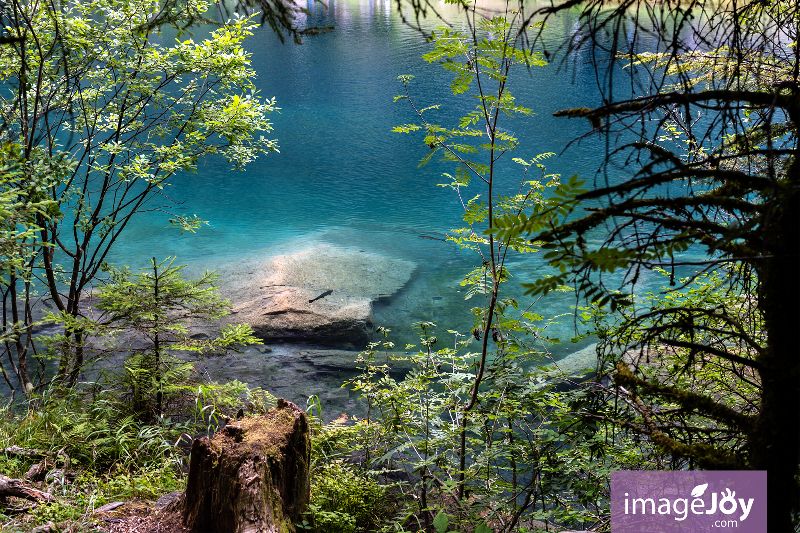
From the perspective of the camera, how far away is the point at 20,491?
3412 millimetres

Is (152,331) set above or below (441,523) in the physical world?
above

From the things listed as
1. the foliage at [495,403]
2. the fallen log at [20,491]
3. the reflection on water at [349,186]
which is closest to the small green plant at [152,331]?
the fallen log at [20,491]

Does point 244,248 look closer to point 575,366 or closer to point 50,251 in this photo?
point 50,251

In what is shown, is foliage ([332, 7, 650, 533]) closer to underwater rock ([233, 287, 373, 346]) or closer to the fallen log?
the fallen log

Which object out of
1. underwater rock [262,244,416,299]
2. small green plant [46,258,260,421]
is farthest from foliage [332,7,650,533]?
underwater rock [262,244,416,299]

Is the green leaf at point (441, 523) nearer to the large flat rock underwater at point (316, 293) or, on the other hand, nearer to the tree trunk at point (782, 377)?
the tree trunk at point (782, 377)

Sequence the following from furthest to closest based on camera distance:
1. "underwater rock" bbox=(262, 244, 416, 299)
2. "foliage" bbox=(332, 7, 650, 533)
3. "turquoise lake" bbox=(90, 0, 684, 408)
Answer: "underwater rock" bbox=(262, 244, 416, 299) < "turquoise lake" bbox=(90, 0, 684, 408) < "foliage" bbox=(332, 7, 650, 533)

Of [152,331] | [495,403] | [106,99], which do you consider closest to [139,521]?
[152,331]

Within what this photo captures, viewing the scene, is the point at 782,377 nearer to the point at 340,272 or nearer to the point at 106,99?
the point at 106,99

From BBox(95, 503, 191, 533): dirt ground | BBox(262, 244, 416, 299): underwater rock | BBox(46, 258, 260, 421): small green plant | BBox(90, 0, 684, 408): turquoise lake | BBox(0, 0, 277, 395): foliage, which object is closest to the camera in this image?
BBox(95, 503, 191, 533): dirt ground
